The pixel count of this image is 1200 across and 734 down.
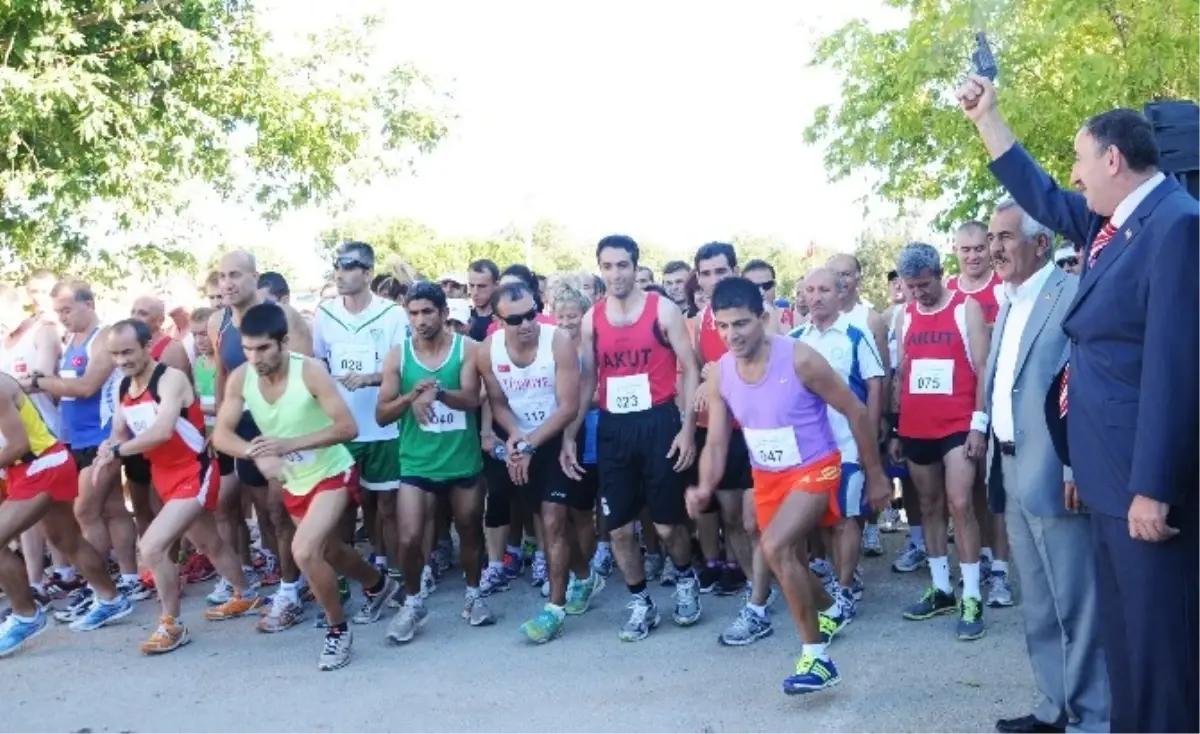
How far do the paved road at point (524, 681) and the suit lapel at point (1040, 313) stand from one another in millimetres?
1548

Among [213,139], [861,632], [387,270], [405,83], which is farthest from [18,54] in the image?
[861,632]

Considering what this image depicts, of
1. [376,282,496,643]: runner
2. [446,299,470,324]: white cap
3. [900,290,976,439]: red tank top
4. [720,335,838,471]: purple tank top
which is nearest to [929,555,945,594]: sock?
[900,290,976,439]: red tank top

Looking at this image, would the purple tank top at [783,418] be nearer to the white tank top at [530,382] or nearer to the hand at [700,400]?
the hand at [700,400]

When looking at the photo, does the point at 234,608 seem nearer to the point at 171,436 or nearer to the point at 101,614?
the point at 101,614

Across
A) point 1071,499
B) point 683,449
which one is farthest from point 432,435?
point 1071,499

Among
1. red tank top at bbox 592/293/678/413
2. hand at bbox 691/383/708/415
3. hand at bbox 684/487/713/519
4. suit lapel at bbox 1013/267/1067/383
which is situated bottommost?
hand at bbox 684/487/713/519

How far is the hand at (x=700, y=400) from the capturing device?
20.5ft

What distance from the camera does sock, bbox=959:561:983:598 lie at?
5965mm

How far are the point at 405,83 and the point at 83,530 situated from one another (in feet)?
30.8

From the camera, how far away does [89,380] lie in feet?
25.5

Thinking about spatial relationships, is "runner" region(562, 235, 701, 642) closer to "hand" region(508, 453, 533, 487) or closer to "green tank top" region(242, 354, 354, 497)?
"hand" region(508, 453, 533, 487)

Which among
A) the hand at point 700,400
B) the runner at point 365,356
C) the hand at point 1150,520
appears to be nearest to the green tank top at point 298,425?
the runner at point 365,356

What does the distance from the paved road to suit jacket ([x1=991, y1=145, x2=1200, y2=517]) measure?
1.74m

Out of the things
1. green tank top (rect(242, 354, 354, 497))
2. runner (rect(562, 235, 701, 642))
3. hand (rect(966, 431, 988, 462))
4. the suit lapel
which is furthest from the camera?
runner (rect(562, 235, 701, 642))
